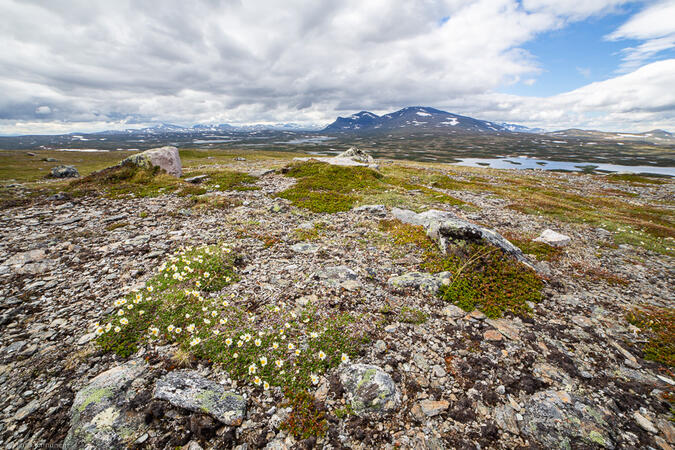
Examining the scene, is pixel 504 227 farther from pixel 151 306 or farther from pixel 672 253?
pixel 151 306

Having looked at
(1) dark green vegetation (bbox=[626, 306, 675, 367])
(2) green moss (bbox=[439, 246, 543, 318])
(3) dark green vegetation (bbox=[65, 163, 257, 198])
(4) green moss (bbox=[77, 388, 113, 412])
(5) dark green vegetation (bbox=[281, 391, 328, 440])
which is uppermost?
(3) dark green vegetation (bbox=[65, 163, 257, 198])

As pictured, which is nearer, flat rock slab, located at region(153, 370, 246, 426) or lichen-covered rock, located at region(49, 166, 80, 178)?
Answer: flat rock slab, located at region(153, 370, 246, 426)

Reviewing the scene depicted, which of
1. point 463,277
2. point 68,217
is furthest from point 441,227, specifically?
point 68,217

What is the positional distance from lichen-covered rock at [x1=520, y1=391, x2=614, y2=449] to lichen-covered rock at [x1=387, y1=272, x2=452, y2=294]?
3.69 meters

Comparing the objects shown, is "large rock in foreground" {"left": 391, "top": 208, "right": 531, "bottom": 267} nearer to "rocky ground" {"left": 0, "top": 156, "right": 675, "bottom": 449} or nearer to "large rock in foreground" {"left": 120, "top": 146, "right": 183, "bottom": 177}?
"rocky ground" {"left": 0, "top": 156, "right": 675, "bottom": 449}

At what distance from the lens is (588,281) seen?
9945 millimetres

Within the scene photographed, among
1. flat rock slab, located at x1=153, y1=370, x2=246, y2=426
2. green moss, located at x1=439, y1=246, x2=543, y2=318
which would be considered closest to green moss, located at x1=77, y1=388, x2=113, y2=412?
flat rock slab, located at x1=153, y1=370, x2=246, y2=426

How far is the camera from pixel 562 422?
4.59m

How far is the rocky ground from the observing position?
4367mm

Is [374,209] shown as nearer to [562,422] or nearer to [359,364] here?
[359,364]

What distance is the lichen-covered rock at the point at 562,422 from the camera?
4.34m

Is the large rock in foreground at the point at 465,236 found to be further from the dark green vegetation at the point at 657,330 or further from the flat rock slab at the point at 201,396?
the flat rock slab at the point at 201,396

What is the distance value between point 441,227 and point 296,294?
22.0ft

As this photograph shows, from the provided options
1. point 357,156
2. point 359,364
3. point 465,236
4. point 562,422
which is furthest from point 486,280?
point 357,156
